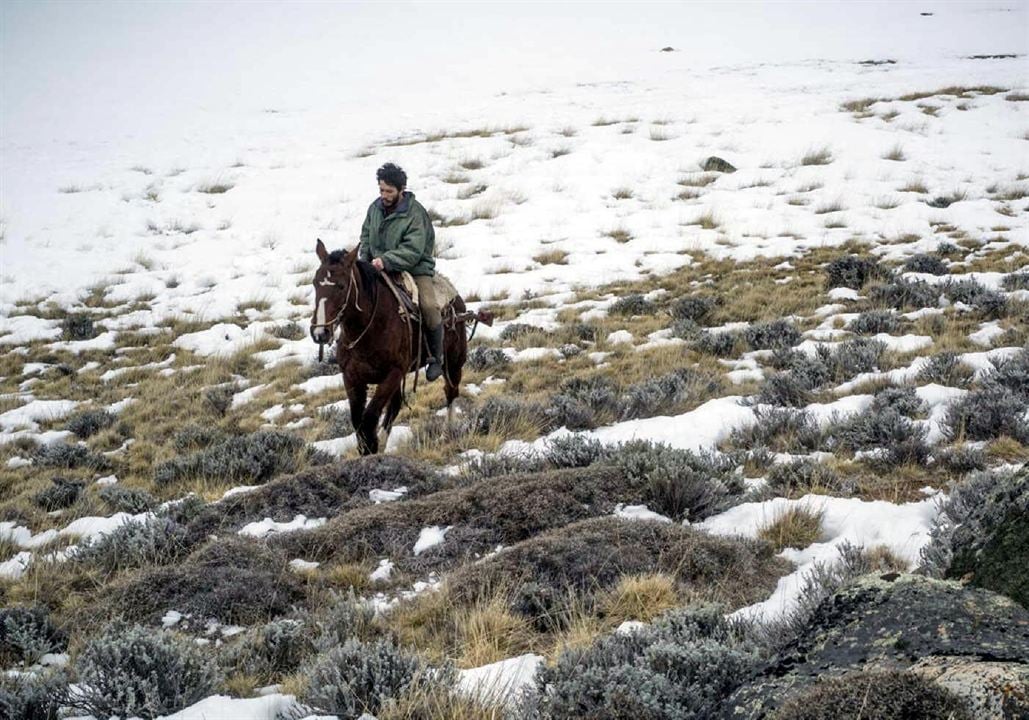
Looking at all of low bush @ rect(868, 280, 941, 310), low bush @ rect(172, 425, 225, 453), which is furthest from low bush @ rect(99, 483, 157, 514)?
low bush @ rect(868, 280, 941, 310)

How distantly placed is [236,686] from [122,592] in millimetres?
1679

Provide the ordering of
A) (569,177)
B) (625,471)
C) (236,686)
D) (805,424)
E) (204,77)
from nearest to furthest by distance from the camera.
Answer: (236,686), (625,471), (805,424), (569,177), (204,77)

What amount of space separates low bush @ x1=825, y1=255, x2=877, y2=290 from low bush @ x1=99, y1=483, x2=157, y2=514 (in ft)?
36.7

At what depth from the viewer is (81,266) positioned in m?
17.8

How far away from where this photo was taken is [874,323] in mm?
10391

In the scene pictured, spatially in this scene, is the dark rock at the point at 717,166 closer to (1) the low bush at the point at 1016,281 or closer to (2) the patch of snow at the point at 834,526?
(1) the low bush at the point at 1016,281

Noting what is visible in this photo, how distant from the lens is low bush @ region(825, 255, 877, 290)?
12.9 meters

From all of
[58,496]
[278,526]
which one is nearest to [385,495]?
[278,526]

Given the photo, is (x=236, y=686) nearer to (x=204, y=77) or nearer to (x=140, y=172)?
(x=140, y=172)

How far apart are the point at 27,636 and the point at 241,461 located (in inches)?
149

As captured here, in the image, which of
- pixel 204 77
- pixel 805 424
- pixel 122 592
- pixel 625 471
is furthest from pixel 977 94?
pixel 204 77

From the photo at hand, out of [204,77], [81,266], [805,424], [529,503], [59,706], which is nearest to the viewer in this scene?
[59,706]

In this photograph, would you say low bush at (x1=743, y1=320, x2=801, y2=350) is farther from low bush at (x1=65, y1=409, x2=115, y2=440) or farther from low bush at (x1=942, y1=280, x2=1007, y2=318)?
low bush at (x1=65, y1=409, x2=115, y2=440)

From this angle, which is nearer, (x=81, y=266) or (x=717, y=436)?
(x=717, y=436)
